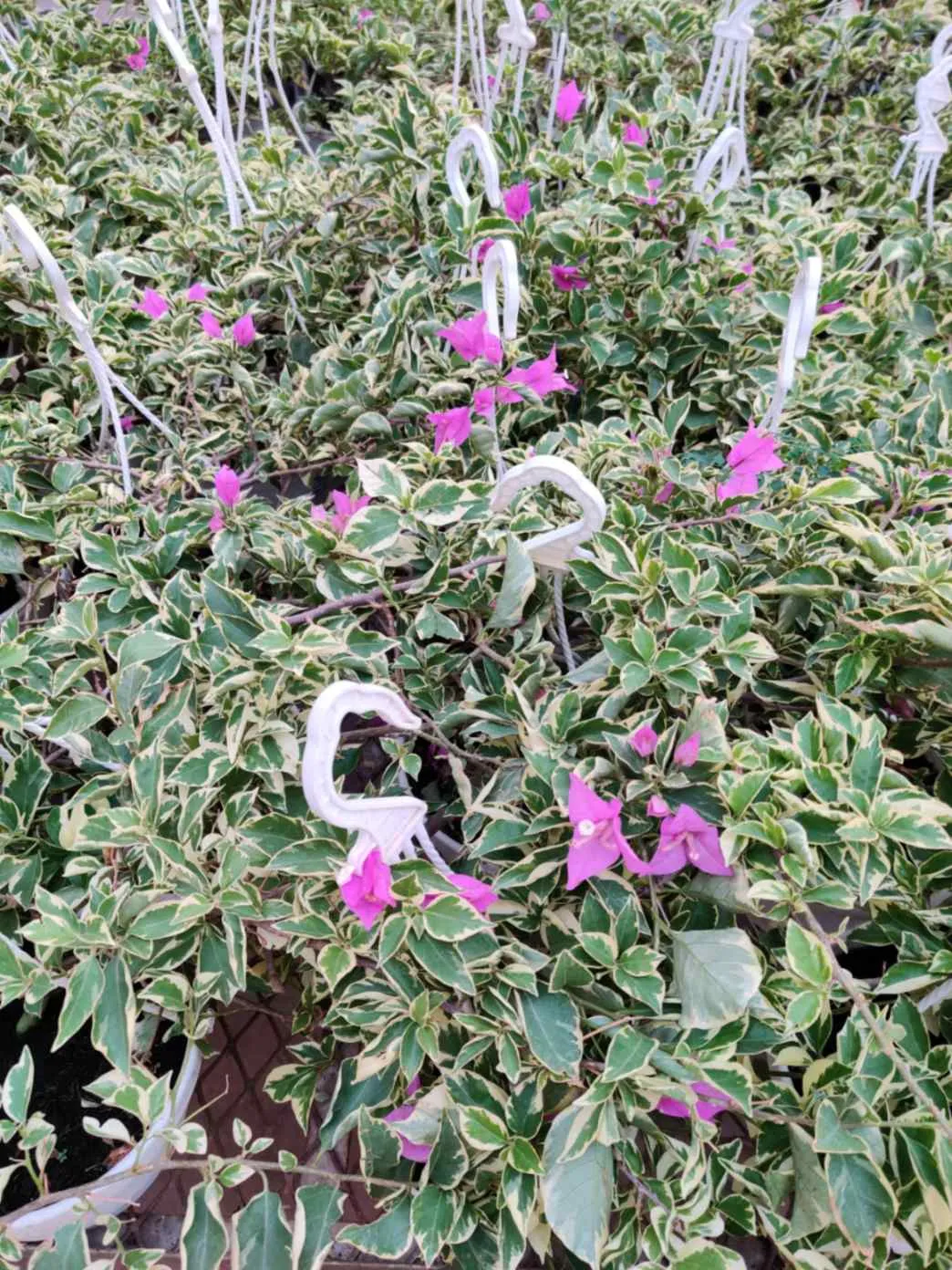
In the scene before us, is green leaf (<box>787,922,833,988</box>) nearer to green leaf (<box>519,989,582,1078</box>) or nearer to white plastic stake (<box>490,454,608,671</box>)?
green leaf (<box>519,989,582,1078</box>)

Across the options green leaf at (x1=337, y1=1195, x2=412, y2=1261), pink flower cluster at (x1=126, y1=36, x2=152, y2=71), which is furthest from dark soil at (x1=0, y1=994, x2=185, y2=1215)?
pink flower cluster at (x1=126, y1=36, x2=152, y2=71)

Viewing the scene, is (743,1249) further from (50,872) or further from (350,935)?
(50,872)

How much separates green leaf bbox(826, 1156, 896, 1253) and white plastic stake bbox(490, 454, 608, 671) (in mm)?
388

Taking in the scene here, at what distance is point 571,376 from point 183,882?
781 millimetres

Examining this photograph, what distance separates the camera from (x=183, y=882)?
0.60 m

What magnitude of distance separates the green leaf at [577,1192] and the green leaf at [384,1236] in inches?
3.5

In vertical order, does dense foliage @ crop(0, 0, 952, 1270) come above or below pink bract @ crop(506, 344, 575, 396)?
below

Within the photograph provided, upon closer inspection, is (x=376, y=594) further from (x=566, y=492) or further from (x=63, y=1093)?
(x=63, y=1093)

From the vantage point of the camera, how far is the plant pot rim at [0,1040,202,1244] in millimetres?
586

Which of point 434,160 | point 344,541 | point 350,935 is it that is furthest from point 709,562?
point 434,160

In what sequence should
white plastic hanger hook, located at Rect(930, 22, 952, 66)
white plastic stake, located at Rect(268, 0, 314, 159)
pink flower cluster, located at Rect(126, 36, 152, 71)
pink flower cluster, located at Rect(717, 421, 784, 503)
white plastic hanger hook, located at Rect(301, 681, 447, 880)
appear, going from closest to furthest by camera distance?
white plastic hanger hook, located at Rect(301, 681, 447, 880) → pink flower cluster, located at Rect(717, 421, 784, 503) → white plastic hanger hook, located at Rect(930, 22, 952, 66) → white plastic stake, located at Rect(268, 0, 314, 159) → pink flower cluster, located at Rect(126, 36, 152, 71)

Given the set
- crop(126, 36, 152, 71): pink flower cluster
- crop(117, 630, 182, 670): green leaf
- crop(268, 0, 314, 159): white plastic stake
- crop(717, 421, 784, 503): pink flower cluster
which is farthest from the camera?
crop(126, 36, 152, 71): pink flower cluster

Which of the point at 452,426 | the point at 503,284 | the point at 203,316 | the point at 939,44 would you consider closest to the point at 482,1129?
the point at 452,426

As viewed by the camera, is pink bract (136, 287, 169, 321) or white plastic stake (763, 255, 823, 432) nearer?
white plastic stake (763, 255, 823, 432)
